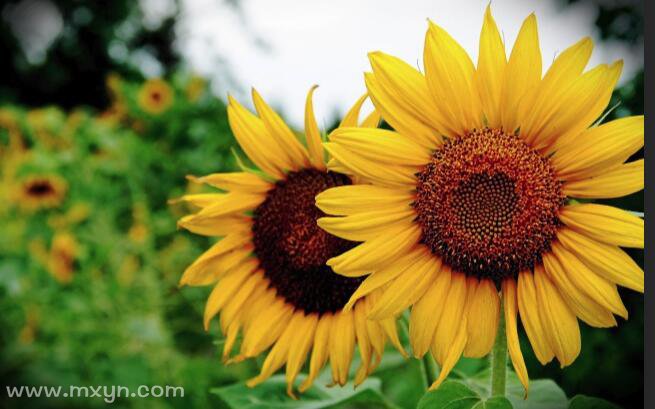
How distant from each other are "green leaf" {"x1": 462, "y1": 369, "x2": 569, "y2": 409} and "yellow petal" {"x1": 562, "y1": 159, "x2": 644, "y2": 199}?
0.22 m

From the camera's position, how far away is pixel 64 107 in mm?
5762

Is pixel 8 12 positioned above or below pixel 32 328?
above

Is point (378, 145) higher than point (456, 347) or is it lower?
higher

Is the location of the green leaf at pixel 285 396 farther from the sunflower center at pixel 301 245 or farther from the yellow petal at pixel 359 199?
the yellow petal at pixel 359 199

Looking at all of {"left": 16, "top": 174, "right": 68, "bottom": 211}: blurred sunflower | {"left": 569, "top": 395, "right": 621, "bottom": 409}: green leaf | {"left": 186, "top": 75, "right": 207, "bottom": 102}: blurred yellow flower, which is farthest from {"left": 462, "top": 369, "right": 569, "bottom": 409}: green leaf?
{"left": 186, "top": 75, "right": 207, "bottom": 102}: blurred yellow flower

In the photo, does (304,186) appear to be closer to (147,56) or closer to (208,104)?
(208,104)

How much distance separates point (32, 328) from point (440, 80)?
7.81ft

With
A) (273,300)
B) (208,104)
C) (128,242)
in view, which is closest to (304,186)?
(273,300)

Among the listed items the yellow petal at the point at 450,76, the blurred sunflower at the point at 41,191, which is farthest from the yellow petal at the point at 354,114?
the blurred sunflower at the point at 41,191

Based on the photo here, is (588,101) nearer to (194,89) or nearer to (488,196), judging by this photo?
(488,196)

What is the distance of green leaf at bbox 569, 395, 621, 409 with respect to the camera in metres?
0.64

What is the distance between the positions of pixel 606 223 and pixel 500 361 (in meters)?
0.18

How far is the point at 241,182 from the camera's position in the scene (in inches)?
35.1

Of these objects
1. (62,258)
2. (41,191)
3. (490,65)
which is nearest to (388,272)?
(490,65)
